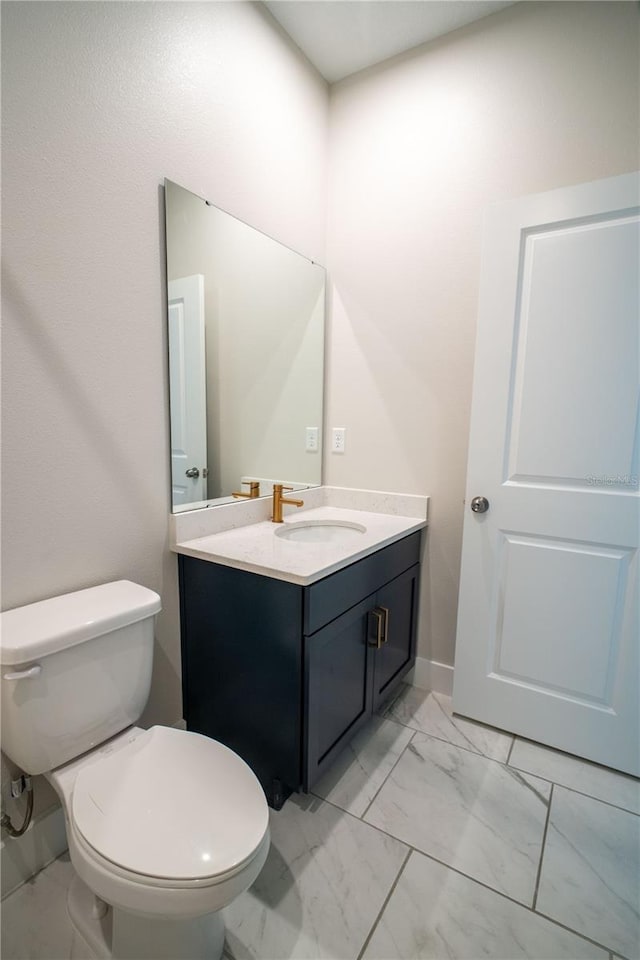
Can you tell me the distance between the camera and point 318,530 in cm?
195

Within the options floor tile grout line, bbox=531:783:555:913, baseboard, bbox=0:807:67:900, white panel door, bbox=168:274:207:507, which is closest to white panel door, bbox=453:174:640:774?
floor tile grout line, bbox=531:783:555:913

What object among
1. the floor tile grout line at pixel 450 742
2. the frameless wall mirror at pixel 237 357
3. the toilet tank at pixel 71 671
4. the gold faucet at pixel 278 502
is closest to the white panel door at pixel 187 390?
the frameless wall mirror at pixel 237 357

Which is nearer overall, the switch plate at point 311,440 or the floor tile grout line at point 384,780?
the floor tile grout line at point 384,780

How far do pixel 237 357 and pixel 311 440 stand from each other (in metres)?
0.55

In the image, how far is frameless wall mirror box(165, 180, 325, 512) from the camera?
1.49 metres

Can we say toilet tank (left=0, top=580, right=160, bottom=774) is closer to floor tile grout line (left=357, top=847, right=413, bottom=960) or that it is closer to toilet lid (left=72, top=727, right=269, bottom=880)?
toilet lid (left=72, top=727, right=269, bottom=880)

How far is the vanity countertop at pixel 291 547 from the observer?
1.30 metres

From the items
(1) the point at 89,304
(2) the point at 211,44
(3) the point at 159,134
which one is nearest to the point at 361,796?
(1) the point at 89,304

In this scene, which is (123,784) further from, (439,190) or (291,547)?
(439,190)

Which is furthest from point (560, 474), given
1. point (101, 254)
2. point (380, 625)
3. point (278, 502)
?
point (101, 254)

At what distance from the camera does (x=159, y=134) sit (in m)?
1.34

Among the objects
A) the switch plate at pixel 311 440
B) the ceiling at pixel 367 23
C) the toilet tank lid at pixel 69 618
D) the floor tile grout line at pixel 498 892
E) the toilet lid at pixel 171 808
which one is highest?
the ceiling at pixel 367 23

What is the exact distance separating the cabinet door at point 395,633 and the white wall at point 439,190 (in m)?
0.08

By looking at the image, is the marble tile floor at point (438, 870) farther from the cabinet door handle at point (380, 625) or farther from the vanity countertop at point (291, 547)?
the vanity countertop at point (291, 547)
